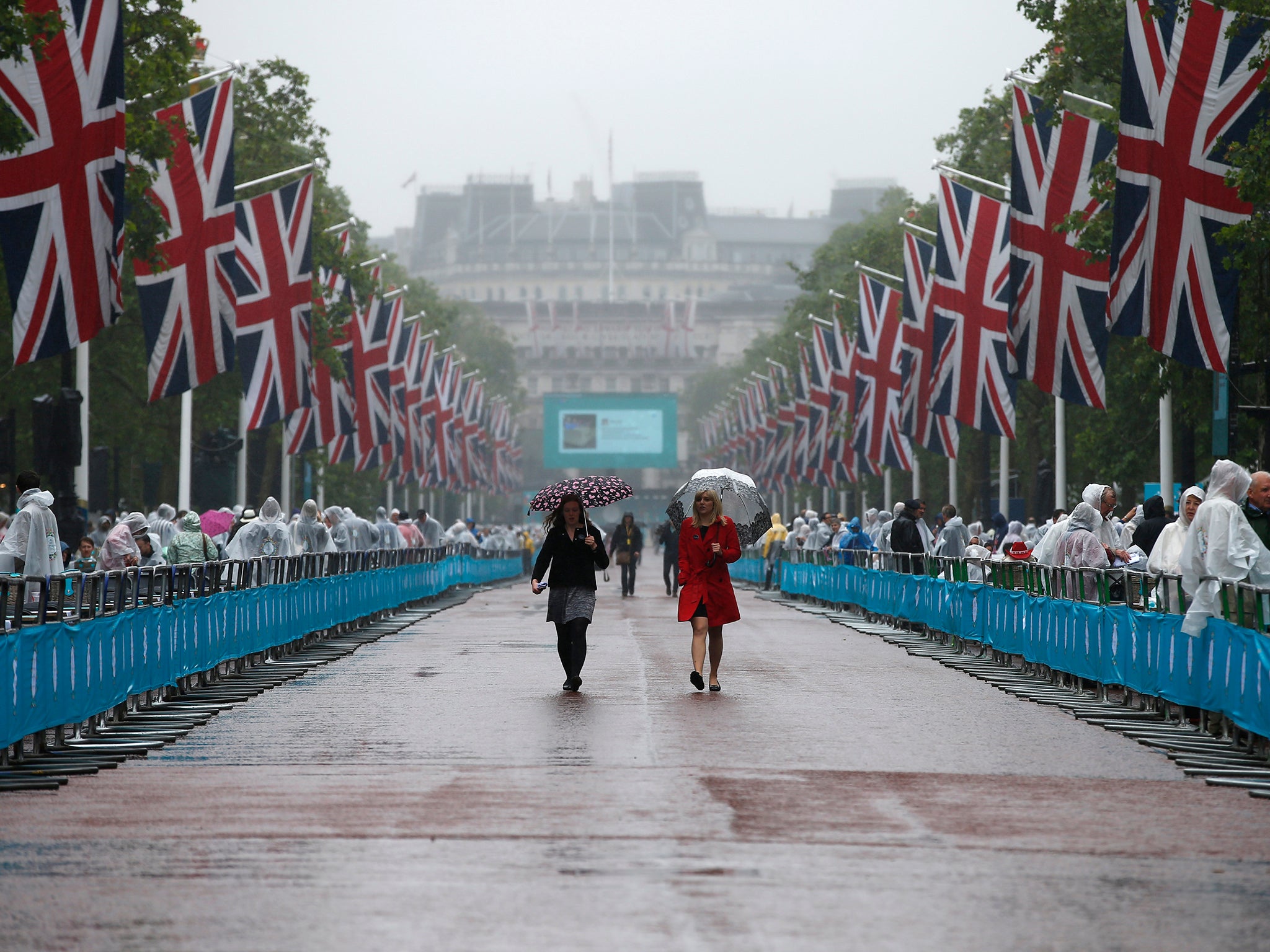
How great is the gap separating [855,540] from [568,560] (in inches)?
852

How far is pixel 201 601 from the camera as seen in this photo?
17.9 meters

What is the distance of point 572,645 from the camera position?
56.7 ft

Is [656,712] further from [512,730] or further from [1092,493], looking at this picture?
[1092,493]

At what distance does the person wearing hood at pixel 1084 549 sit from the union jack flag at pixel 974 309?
43.4 feet

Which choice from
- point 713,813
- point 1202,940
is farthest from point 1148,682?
point 1202,940

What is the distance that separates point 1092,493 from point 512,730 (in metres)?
8.47

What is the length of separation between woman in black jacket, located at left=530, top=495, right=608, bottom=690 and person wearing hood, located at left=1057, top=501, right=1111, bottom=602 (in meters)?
4.07

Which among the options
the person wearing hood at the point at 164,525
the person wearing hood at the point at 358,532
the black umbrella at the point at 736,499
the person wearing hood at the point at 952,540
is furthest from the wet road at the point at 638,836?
the person wearing hood at the point at 358,532

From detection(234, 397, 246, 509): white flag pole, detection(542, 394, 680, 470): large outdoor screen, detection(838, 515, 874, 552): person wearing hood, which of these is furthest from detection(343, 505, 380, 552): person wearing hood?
detection(542, 394, 680, 470): large outdoor screen

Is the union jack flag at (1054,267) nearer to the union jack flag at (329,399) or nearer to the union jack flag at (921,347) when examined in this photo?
the union jack flag at (921,347)

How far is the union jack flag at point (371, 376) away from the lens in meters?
46.1

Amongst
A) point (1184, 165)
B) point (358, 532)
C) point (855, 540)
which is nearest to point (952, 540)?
point (855, 540)

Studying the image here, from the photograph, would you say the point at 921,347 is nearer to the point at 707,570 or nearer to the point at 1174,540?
the point at 707,570

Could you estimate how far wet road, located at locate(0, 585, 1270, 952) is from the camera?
23.2 ft
